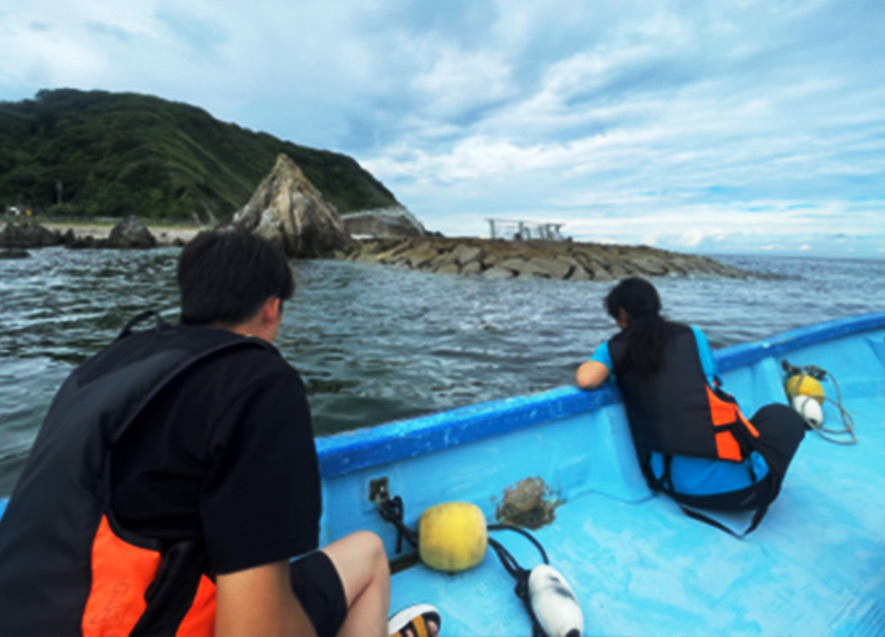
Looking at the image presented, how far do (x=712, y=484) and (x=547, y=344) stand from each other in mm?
5723

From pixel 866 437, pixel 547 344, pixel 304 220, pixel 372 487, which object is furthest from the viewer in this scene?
pixel 304 220

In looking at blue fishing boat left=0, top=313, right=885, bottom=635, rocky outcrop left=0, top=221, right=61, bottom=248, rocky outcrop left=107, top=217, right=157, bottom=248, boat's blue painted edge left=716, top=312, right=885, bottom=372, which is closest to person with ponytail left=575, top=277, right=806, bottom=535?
blue fishing boat left=0, top=313, right=885, bottom=635

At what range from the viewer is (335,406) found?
5.21 meters

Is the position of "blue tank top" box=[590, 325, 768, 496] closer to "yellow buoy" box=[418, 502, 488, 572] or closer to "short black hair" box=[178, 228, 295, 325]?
"yellow buoy" box=[418, 502, 488, 572]

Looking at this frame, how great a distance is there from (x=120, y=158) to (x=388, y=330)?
99232 mm

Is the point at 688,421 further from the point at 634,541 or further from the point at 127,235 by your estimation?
the point at 127,235

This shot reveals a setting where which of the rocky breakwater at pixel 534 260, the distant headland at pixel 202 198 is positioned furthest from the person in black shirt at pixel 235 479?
the rocky breakwater at pixel 534 260

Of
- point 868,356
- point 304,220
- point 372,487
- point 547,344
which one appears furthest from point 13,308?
point 304,220

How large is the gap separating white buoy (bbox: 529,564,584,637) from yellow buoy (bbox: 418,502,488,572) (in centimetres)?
→ 28

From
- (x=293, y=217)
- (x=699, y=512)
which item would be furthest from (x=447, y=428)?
(x=293, y=217)

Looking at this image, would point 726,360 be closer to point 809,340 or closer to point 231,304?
point 809,340

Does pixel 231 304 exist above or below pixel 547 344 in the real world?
Answer: above

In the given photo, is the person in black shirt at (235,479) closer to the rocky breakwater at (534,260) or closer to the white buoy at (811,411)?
the white buoy at (811,411)

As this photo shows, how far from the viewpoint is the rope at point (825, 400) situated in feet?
11.7
